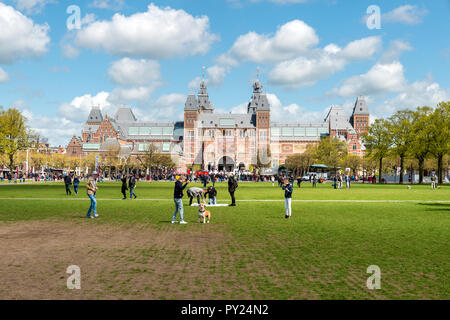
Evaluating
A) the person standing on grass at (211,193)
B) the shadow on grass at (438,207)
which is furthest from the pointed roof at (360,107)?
the person standing on grass at (211,193)

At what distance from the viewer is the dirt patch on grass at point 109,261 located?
6848 mm

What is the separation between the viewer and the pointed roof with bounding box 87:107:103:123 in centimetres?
16888

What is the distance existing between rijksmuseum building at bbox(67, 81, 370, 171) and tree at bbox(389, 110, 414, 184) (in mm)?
69976

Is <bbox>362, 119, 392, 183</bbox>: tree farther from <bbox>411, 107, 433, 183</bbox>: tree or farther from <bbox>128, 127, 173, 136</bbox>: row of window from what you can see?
<bbox>128, 127, 173, 136</bbox>: row of window

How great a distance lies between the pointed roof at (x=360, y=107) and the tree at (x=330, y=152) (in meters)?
69.0

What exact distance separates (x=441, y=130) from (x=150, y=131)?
122m

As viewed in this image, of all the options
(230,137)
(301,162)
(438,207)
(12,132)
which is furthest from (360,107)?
(438,207)

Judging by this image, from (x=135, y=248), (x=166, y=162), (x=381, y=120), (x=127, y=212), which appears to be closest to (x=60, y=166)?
(x=166, y=162)

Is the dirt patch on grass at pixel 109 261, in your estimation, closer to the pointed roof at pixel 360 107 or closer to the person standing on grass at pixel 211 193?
the person standing on grass at pixel 211 193

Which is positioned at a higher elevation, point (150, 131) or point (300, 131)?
point (150, 131)

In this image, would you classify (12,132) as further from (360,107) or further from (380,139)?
(360,107)

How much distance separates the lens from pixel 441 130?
59.7m

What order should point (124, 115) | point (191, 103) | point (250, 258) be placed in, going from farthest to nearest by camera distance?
point (124, 115)
point (191, 103)
point (250, 258)
